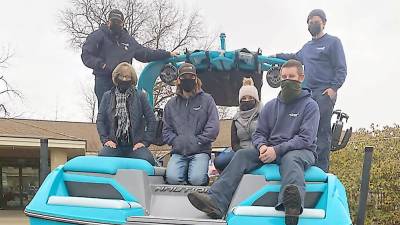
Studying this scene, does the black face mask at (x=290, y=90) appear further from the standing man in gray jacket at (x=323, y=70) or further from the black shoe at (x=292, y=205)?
the standing man in gray jacket at (x=323, y=70)

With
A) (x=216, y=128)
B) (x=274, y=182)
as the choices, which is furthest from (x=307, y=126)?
(x=216, y=128)

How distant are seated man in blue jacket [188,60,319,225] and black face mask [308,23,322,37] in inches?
61.7

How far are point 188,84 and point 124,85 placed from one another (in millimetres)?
542

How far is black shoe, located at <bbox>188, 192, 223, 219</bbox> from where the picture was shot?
355 centimetres

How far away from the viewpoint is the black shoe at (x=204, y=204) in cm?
355

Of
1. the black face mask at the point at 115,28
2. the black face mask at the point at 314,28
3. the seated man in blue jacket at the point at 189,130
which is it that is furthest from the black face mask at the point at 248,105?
the black face mask at the point at 115,28

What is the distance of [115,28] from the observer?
5570 mm

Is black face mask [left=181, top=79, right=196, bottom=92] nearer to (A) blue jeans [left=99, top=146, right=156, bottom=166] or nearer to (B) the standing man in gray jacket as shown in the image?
(A) blue jeans [left=99, top=146, right=156, bottom=166]

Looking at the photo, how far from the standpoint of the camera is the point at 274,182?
3.55 meters

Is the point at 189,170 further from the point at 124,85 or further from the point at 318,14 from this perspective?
the point at 318,14

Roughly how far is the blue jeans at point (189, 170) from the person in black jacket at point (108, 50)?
1537 mm

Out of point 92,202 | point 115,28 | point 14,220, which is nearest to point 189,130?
point 92,202

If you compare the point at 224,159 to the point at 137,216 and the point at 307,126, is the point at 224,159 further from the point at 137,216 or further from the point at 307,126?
the point at 137,216

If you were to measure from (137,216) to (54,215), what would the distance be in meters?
0.57
